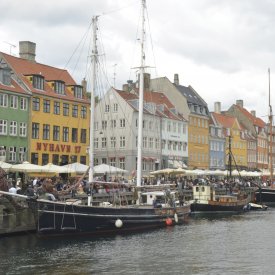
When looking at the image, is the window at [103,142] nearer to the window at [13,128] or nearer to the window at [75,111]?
the window at [75,111]

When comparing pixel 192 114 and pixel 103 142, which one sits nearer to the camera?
pixel 103 142

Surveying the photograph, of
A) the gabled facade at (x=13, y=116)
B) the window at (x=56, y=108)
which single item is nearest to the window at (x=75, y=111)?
the window at (x=56, y=108)

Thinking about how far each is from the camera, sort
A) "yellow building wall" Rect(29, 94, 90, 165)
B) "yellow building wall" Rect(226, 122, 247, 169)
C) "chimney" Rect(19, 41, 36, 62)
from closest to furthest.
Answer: "yellow building wall" Rect(29, 94, 90, 165) < "chimney" Rect(19, 41, 36, 62) < "yellow building wall" Rect(226, 122, 247, 169)

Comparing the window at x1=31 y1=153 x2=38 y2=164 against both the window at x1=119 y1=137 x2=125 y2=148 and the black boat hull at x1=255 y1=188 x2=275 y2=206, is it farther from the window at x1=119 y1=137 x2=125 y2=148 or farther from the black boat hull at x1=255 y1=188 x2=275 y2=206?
the black boat hull at x1=255 y1=188 x2=275 y2=206

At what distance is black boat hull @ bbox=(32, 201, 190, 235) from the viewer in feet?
103

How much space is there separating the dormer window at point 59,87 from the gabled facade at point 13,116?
4.73 m

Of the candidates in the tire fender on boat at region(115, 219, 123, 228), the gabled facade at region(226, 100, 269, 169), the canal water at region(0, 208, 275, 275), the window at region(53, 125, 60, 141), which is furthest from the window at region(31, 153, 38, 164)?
the gabled facade at region(226, 100, 269, 169)

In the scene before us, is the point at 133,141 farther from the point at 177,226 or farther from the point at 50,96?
the point at 177,226

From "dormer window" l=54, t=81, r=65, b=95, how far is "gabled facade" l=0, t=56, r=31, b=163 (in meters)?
4.73

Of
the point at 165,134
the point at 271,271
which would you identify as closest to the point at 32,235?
the point at 271,271

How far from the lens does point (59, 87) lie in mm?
63531

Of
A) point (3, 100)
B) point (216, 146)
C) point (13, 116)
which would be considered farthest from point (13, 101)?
point (216, 146)

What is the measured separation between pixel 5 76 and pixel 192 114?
40.8m

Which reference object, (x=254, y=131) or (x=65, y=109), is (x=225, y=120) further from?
(x=65, y=109)
